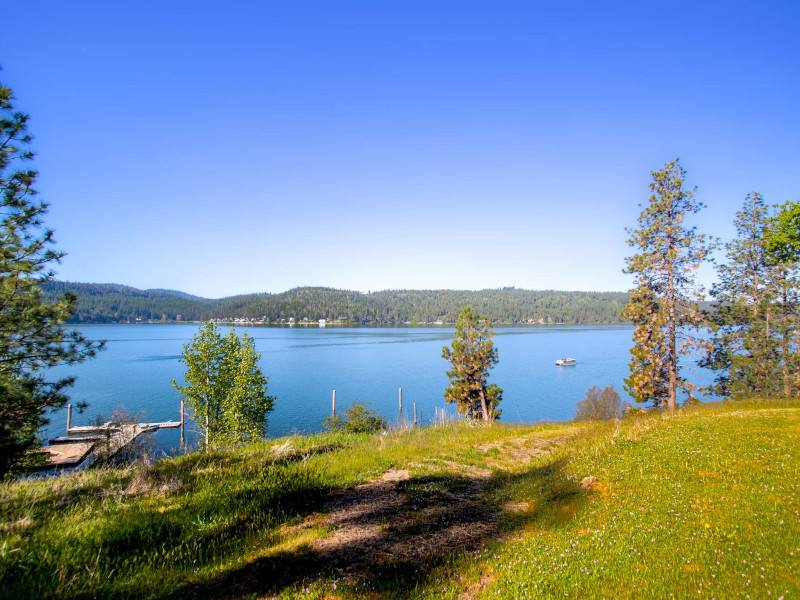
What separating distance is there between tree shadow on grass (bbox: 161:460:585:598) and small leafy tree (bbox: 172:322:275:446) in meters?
16.1

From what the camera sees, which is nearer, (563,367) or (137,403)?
(137,403)

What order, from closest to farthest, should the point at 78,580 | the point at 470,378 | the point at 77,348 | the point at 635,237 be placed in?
the point at 78,580 < the point at 77,348 < the point at 635,237 < the point at 470,378

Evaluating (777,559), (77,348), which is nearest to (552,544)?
(777,559)

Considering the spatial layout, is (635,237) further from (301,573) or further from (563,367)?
(563,367)

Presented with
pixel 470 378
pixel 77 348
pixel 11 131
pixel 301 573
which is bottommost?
pixel 470 378

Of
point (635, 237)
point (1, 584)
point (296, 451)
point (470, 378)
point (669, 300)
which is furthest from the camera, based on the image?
point (470, 378)

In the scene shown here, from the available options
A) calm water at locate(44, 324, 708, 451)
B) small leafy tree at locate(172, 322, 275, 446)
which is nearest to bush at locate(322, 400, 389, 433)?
calm water at locate(44, 324, 708, 451)

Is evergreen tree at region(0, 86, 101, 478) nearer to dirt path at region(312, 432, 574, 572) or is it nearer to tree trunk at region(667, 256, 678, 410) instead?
dirt path at region(312, 432, 574, 572)

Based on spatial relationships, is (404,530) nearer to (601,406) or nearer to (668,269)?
(668,269)

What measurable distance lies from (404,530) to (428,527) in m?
0.39

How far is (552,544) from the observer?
510cm

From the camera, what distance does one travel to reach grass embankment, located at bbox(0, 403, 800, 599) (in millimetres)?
4262

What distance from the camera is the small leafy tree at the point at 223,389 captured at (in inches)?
861

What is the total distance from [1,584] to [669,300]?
26188mm
